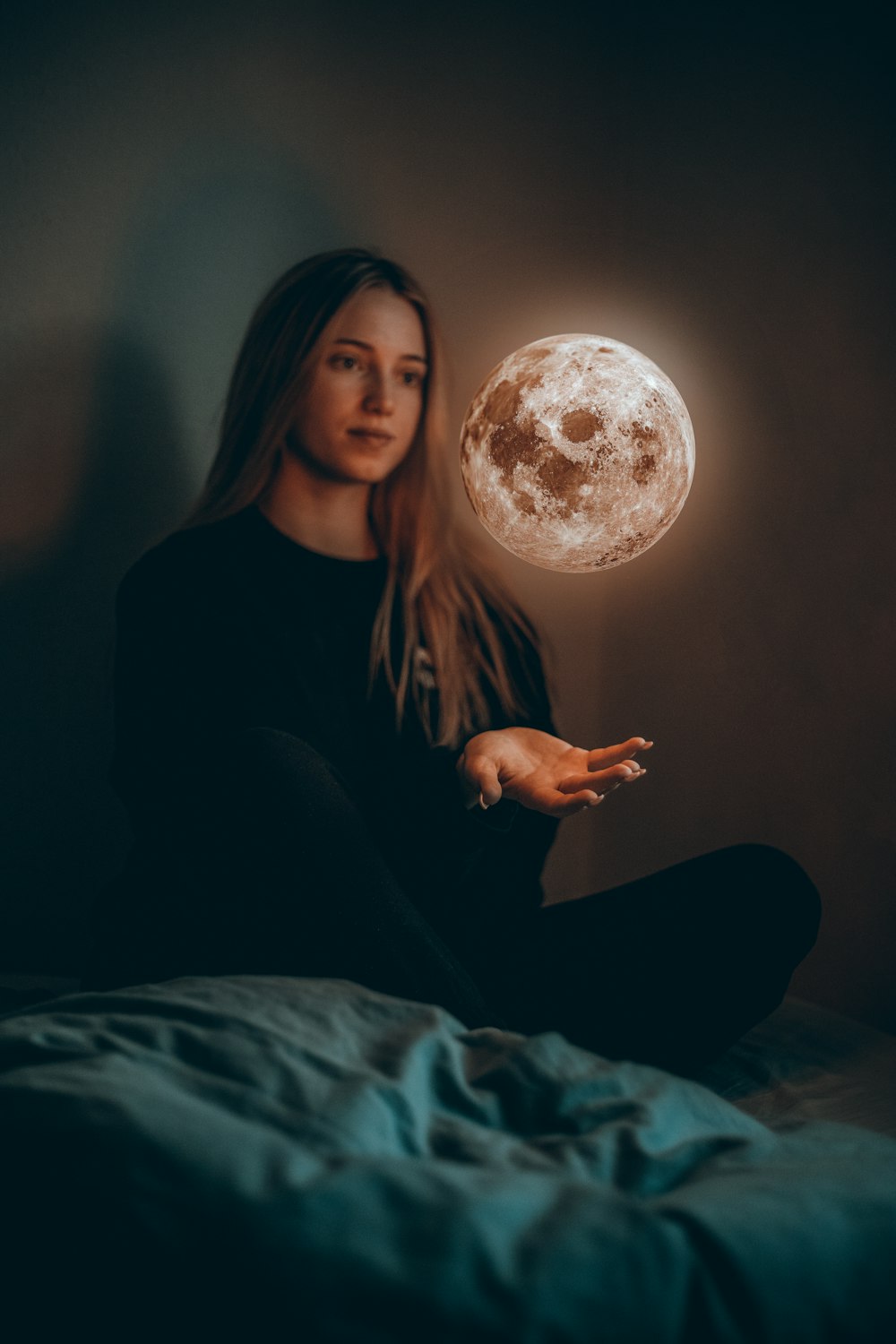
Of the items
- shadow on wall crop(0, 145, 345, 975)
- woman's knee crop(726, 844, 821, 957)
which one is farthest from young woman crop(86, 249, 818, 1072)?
shadow on wall crop(0, 145, 345, 975)

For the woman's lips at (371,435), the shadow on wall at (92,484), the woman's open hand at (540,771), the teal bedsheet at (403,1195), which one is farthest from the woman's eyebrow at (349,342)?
the teal bedsheet at (403,1195)

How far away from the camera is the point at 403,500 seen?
5.61ft

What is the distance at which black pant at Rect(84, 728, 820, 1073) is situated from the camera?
1065mm

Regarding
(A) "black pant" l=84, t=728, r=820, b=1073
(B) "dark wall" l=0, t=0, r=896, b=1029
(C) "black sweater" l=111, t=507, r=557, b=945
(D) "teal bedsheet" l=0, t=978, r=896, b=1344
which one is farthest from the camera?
(B) "dark wall" l=0, t=0, r=896, b=1029

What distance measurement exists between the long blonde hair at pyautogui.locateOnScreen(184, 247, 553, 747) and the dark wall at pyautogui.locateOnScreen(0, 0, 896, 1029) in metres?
0.17

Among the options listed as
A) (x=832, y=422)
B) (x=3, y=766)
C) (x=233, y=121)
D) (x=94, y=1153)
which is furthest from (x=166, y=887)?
(x=233, y=121)

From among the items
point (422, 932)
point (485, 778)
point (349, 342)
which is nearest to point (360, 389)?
point (349, 342)

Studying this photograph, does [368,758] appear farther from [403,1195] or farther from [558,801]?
[403,1195]

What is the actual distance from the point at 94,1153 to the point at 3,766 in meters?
1.11

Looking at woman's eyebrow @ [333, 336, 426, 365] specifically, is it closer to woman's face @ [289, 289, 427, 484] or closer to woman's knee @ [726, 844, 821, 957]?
woman's face @ [289, 289, 427, 484]

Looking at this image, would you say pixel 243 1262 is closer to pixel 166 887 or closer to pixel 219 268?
pixel 166 887

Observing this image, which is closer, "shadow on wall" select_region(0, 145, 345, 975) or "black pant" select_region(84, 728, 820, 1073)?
"black pant" select_region(84, 728, 820, 1073)

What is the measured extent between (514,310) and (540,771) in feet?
3.46

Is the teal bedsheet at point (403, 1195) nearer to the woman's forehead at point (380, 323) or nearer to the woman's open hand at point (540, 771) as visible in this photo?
the woman's open hand at point (540, 771)
